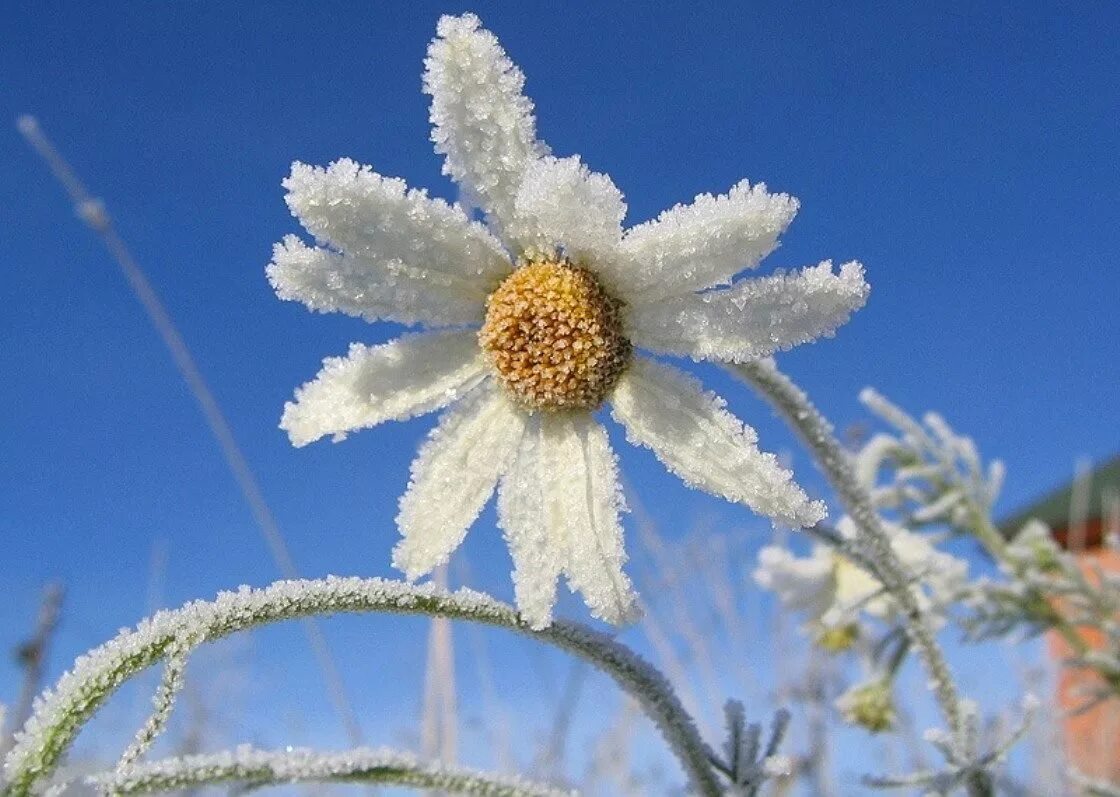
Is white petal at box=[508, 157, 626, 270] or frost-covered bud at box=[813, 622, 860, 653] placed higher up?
frost-covered bud at box=[813, 622, 860, 653]

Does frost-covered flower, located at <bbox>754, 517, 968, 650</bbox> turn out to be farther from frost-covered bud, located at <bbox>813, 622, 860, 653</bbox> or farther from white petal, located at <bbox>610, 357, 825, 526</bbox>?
white petal, located at <bbox>610, 357, 825, 526</bbox>

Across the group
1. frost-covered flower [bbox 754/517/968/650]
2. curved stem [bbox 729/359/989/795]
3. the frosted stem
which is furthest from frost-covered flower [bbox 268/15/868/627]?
frost-covered flower [bbox 754/517/968/650]

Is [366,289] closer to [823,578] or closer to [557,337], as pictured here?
[557,337]

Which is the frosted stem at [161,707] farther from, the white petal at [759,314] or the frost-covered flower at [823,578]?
the frost-covered flower at [823,578]

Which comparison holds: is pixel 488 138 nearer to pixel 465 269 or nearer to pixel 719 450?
pixel 465 269

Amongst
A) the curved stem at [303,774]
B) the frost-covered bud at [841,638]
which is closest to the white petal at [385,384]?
the curved stem at [303,774]

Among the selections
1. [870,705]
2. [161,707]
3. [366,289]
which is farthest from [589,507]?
[870,705]

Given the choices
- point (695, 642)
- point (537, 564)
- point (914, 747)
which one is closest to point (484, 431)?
point (537, 564)
